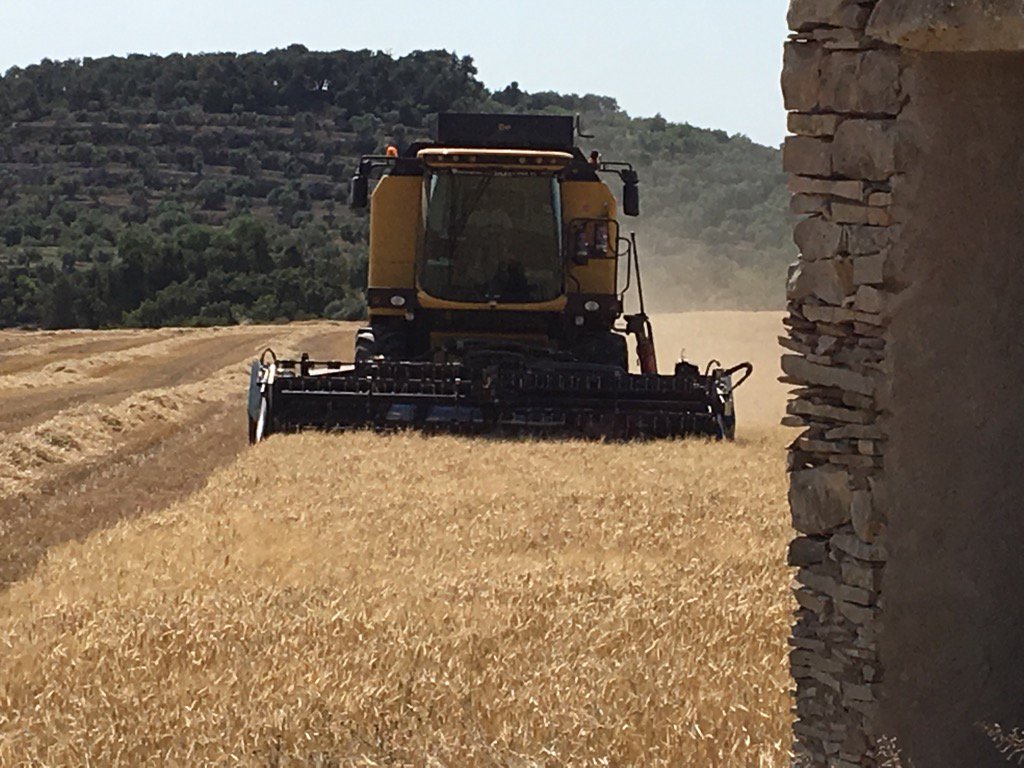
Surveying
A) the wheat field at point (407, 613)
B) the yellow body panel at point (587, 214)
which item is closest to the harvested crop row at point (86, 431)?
the wheat field at point (407, 613)

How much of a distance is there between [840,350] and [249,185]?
78779 mm

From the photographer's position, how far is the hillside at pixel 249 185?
195 feet

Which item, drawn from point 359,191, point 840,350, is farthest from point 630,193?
point 840,350

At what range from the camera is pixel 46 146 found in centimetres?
8606

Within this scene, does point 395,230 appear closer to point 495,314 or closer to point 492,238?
point 492,238

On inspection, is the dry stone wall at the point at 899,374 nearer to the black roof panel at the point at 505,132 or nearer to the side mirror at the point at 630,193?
the side mirror at the point at 630,193

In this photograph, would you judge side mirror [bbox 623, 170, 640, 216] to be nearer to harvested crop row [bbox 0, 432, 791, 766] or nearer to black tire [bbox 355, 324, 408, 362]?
black tire [bbox 355, 324, 408, 362]

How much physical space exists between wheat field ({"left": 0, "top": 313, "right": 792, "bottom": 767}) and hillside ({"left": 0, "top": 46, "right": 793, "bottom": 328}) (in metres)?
45.2

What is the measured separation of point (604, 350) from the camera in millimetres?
17234

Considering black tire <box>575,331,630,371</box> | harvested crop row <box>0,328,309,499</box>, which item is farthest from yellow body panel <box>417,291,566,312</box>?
harvested crop row <box>0,328,309,499</box>

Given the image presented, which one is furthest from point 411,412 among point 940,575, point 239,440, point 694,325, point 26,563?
point 694,325

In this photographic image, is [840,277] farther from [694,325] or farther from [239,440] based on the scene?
[694,325]

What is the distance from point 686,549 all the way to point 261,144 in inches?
3186

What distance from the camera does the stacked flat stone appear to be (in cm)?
477
